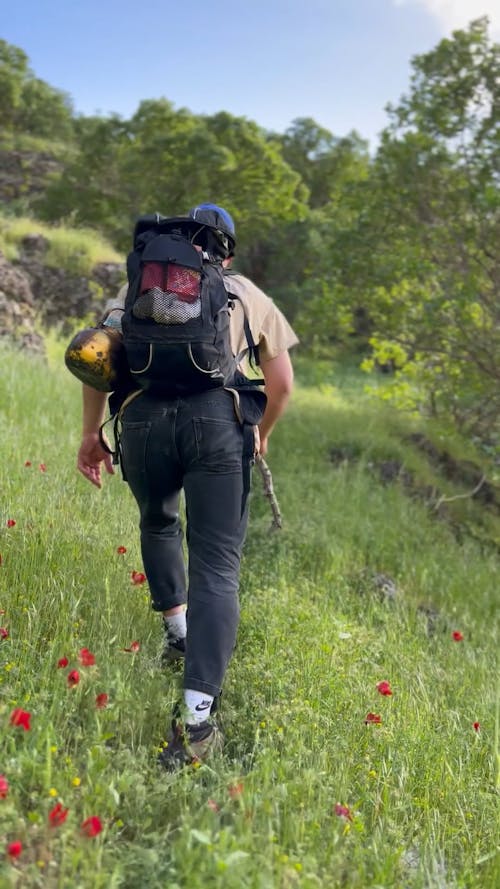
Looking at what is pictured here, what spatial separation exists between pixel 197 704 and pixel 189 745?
0.13 metres

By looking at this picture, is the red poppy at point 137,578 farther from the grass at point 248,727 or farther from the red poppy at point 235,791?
the red poppy at point 235,791

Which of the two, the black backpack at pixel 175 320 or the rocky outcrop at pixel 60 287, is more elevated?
the black backpack at pixel 175 320

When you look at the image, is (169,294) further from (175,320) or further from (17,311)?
(17,311)

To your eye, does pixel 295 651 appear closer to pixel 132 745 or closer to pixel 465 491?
pixel 132 745

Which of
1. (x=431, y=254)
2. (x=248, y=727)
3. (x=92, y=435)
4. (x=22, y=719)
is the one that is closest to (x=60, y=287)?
(x=431, y=254)

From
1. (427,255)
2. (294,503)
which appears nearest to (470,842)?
(294,503)

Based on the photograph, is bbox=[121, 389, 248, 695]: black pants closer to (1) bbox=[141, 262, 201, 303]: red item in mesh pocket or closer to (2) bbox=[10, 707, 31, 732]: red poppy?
(1) bbox=[141, 262, 201, 303]: red item in mesh pocket

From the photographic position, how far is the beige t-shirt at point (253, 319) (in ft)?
7.86

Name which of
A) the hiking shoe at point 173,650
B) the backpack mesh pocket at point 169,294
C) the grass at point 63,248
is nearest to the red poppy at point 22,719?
the hiking shoe at point 173,650

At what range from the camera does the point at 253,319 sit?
95.7 inches

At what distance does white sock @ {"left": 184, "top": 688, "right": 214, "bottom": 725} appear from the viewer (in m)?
2.01

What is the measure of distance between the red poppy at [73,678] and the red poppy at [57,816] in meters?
0.42

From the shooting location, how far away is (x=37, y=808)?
1.52 meters

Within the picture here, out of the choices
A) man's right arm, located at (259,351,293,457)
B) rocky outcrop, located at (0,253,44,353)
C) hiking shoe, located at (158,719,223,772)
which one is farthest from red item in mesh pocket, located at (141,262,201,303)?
rocky outcrop, located at (0,253,44,353)
